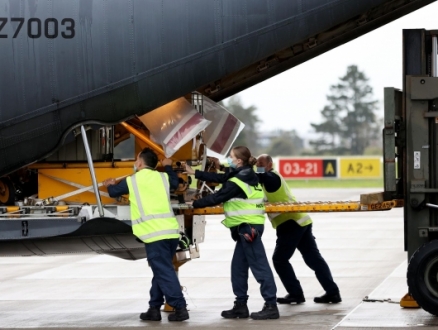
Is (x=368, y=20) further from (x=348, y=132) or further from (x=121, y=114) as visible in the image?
(x=348, y=132)

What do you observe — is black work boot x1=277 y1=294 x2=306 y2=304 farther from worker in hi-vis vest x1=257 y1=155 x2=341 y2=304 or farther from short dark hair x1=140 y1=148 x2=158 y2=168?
short dark hair x1=140 y1=148 x2=158 y2=168

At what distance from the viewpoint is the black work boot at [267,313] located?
10.9 m

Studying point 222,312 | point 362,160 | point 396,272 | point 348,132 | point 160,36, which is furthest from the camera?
point 348,132

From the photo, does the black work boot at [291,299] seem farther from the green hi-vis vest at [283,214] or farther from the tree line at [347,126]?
the tree line at [347,126]

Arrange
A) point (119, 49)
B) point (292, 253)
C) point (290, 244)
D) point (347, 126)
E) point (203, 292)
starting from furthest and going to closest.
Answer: point (347, 126), point (203, 292), point (292, 253), point (290, 244), point (119, 49)

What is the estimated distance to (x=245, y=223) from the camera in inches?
427

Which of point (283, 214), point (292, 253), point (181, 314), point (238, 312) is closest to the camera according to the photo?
point (181, 314)

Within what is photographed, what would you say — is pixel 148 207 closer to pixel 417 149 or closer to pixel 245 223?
pixel 245 223

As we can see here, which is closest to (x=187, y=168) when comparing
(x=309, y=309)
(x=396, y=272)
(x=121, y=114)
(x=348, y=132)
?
(x=121, y=114)

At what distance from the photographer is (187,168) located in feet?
36.1

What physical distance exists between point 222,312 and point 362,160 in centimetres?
5414

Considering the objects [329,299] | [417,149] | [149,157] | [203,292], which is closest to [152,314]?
[149,157]

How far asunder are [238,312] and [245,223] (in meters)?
0.92

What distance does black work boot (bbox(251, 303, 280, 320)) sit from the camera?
10.9m
